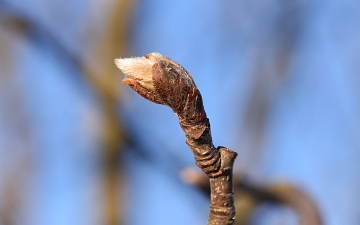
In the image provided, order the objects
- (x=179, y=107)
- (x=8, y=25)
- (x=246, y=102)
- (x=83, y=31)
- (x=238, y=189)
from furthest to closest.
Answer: (x=246, y=102)
(x=83, y=31)
(x=8, y=25)
(x=238, y=189)
(x=179, y=107)

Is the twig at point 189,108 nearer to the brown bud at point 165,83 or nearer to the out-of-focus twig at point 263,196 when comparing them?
the brown bud at point 165,83

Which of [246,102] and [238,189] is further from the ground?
[246,102]

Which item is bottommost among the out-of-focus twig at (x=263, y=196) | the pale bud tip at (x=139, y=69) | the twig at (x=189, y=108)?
the twig at (x=189, y=108)

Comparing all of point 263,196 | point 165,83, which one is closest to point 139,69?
point 165,83

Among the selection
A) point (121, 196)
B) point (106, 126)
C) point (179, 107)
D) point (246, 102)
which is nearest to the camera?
point (179, 107)

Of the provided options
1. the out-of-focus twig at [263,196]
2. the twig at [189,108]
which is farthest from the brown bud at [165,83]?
the out-of-focus twig at [263,196]

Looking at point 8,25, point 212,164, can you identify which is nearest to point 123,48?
point 8,25

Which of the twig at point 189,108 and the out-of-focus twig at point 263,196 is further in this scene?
the out-of-focus twig at point 263,196

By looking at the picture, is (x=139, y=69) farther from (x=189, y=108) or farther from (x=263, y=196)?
(x=263, y=196)

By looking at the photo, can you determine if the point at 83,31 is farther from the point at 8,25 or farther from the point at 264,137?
the point at 264,137
